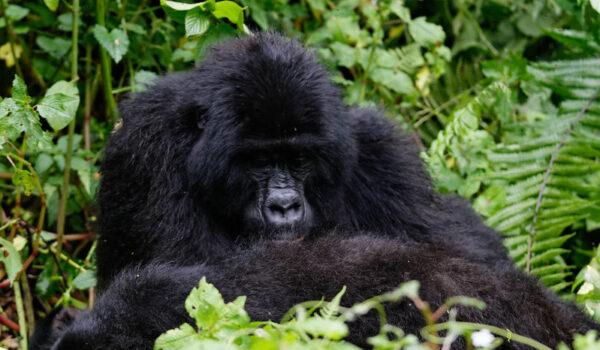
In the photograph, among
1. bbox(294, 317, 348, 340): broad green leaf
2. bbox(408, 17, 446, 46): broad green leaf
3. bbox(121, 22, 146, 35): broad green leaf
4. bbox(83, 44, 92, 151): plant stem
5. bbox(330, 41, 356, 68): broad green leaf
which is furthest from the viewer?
bbox(408, 17, 446, 46): broad green leaf

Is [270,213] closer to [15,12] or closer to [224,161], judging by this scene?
[224,161]

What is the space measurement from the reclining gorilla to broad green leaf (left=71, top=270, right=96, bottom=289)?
22 centimetres

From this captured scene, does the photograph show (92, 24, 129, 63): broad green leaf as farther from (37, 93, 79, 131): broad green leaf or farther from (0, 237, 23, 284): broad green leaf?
(0, 237, 23, 284): broad green leaf

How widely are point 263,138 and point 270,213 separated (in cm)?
36

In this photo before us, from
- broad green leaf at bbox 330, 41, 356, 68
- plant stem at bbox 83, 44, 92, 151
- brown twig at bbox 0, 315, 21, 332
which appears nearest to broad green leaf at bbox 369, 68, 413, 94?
broad green leaf at bbox 330, 41, 356, 68

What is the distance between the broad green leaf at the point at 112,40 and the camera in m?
4.51

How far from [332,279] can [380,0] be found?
3181 millimetres

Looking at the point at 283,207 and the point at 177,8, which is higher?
the point at 177,8

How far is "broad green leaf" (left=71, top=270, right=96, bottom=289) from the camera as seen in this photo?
14.1 feet

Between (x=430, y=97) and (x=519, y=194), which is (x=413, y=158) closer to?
(x=519, y=194)

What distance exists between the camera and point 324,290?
304 cm

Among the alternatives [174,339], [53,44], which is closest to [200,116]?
[174,339]

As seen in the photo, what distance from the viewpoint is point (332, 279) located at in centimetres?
307

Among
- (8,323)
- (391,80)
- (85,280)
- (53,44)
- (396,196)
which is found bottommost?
(8,323)
